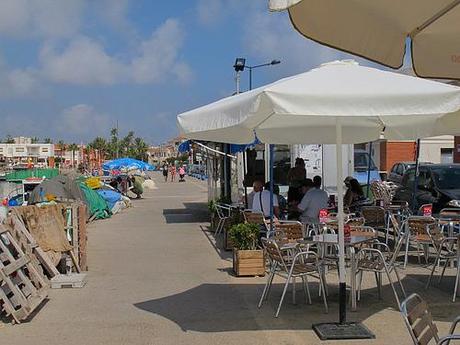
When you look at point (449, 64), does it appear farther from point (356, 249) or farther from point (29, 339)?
point (29, 339)

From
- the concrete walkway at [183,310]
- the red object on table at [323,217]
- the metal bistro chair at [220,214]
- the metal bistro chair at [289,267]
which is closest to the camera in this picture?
the concrete walkway at [183,310]

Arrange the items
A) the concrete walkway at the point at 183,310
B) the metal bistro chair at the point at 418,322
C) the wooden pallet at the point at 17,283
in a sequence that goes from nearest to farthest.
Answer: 1. the metal bistro chair at the point at 418,322
2. the concrete walkway at the point at 183,310
3. the wooden pallet at the point at 17,283

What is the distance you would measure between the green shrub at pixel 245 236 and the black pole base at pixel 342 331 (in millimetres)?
2817

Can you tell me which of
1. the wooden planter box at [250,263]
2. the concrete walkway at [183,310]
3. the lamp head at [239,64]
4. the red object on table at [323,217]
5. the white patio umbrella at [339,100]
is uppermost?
the lamp head at [239,64]

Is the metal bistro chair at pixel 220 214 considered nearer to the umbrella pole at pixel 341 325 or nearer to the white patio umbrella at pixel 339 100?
the white patio umbrella at pixel 339 100

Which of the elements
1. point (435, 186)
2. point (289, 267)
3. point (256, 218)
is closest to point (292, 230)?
point (289, 267)

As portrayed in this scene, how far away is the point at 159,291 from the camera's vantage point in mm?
8242

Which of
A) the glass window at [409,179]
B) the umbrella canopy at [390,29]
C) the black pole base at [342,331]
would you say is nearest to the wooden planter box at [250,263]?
the black pole base at [342,331]

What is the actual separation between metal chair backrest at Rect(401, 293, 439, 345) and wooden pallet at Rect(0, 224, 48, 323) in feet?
14.8

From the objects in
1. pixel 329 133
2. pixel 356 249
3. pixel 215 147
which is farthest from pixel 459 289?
pixel 215 147

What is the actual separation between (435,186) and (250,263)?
694 cm

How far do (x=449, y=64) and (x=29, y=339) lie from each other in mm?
4652

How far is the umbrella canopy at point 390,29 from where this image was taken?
3941 mm

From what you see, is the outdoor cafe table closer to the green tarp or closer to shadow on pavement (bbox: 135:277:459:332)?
shadow on pavement (bbox: 135:277:459:332)
